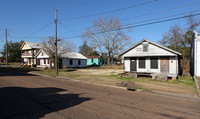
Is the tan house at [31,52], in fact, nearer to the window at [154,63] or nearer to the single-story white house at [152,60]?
the single-story white house at [152,60]

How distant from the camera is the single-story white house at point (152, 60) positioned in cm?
1512

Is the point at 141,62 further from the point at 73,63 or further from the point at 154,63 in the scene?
the point at 73,63

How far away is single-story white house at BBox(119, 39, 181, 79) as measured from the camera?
49.6 ft

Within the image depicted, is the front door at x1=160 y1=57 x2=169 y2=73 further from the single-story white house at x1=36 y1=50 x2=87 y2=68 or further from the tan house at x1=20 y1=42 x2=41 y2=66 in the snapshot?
the tan house at x1=20 y1=42 x2=41 y2=66

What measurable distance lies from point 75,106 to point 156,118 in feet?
10.3

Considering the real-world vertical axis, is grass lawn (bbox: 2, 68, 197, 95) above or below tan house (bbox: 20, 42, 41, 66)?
below

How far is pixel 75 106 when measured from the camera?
5449 millimetres

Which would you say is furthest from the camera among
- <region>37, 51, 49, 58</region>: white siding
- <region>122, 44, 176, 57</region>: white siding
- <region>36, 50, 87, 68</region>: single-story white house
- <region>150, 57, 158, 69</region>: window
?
<region>37, 51, 49, 58</region>: white siding

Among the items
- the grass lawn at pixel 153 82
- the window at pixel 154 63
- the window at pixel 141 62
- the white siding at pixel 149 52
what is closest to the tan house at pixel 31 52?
the grass lawn at pixel 153 82

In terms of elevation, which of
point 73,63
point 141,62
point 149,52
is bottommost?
point 73,63

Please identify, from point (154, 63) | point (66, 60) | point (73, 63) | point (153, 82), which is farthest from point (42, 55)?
point (153, 82)

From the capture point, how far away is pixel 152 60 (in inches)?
643

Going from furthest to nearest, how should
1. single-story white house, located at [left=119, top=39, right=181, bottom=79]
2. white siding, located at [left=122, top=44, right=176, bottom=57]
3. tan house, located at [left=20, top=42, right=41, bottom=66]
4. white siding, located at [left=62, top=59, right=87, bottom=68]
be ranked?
tan house, located at [left=20, top=42, right=41, bottom=66] → white siding, located at [left=62, top=59, right=87, bottom=68] → white siding, located at [left=122, top=44, right=176, bottom=57] → single-story white house, located at [left=119, top=39, right=181, bottom=79]

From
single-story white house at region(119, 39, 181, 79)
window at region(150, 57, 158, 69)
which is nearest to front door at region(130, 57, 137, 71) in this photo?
single-story white house at region(119, 39, 181, 79)
